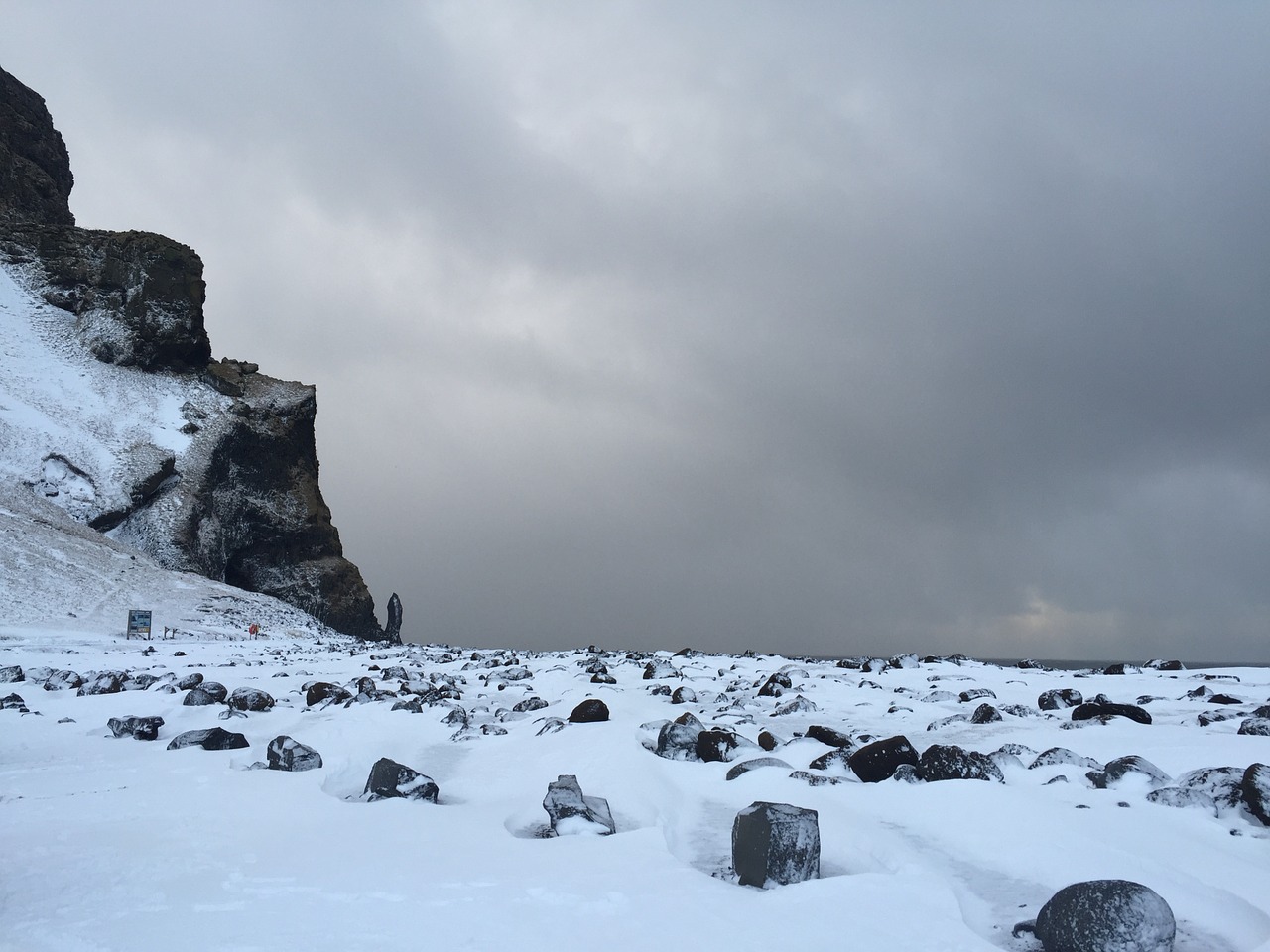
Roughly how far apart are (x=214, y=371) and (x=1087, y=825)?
55.0m

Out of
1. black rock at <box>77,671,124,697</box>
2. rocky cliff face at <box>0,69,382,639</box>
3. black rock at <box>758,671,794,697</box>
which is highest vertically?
rocky cliff face at <box>0,69,382,639</box>

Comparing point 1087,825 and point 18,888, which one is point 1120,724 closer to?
point 1087,825

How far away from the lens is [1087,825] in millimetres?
2625

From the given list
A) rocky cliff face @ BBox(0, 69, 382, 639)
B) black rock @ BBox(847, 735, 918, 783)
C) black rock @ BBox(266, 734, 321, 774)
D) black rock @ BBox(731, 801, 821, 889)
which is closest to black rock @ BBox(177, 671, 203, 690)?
black rock @ BBox(266, 734, 321, 774)

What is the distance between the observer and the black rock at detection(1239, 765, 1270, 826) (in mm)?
2609

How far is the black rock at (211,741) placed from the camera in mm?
4469

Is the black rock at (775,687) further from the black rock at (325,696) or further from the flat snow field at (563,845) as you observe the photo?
the black rock at (325,696)

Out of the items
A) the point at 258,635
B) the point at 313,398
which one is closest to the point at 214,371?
the point at 313,398

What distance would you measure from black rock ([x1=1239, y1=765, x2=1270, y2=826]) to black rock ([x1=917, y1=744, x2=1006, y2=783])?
2.95 ft

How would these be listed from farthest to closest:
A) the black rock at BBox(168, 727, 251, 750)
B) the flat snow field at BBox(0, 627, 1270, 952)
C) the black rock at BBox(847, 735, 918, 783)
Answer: the black rock at BBox(168, 727, 251, 750) < the black rock at BBox(847, 735, 918, 783) < the flat snow field at BBox(0, 627, 1270, 952)

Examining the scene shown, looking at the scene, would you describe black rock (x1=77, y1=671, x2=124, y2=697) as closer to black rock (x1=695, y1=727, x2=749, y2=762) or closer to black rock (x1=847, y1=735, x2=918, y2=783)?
black rock (x1=695, y1=727, x2=749, y2=762)

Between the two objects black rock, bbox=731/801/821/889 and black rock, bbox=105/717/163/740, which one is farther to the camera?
black rock, bbox=105/717/163/740

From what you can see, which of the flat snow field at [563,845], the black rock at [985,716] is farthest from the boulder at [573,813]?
the black rock at [985,716]

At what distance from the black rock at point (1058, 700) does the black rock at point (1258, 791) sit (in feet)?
12.0
